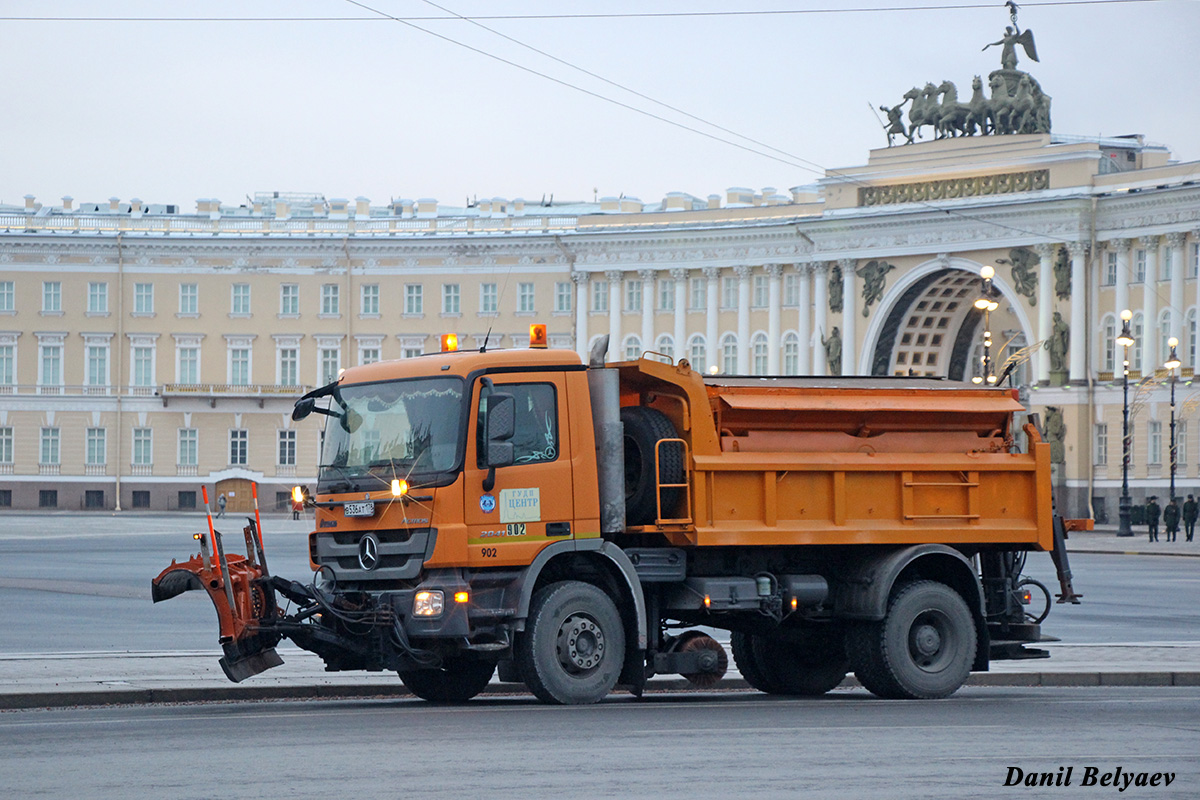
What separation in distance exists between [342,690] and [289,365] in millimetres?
69811

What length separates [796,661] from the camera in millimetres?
16000

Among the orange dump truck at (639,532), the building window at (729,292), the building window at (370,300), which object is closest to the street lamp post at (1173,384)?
the building window at (729,292)

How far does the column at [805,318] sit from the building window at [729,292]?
133 inches

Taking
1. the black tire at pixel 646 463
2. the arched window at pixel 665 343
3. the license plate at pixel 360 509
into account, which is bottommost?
the license plate at pixel 360 509

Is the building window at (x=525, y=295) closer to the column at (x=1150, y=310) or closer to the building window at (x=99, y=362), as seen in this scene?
the building window at (x=99, y=362)

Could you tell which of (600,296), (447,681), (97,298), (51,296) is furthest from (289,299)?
(447,681)

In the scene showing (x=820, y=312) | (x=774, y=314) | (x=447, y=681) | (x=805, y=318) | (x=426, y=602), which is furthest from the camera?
(x=774, y=314)

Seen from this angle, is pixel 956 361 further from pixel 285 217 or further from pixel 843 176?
Result: pixel 285 217

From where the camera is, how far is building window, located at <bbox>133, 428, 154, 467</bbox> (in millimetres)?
82688

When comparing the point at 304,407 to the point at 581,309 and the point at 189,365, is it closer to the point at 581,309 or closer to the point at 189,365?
the point at 581,309

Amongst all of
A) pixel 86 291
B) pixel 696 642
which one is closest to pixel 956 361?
pixel 86 291

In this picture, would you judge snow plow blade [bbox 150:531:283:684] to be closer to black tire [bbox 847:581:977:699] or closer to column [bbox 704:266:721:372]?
black tire [bbox 847:581:977:699]

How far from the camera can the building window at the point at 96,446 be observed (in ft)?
271

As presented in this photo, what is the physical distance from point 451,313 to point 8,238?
20469 mm
